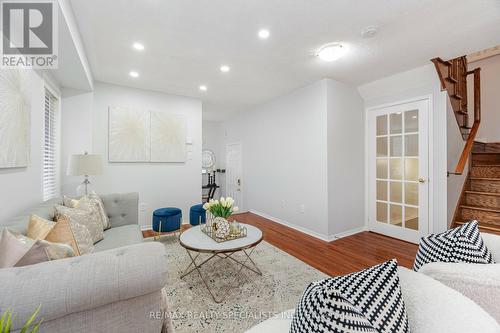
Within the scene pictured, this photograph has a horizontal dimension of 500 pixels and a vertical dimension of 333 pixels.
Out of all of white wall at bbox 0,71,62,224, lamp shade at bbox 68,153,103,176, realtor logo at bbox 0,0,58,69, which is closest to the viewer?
realtor logo at bbox 0,0,58,69

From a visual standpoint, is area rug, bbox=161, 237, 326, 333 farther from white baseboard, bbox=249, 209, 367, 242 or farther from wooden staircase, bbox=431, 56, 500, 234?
wooden staircase, bbox=431, 56, 500, 234

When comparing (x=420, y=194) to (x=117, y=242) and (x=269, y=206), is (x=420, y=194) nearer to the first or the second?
(x=269, y=206)

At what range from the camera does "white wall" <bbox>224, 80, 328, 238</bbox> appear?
348cm

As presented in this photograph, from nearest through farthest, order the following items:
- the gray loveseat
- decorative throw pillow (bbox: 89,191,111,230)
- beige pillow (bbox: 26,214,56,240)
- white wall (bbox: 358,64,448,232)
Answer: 1. the gray loveseat
2. beige pillow (bbox: 26,214,56,240)
3. decorative throw pillow (bbox: 89,191,111,230)
4. white wall (bbox: 358,64,448,232)

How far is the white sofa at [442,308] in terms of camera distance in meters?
0.63

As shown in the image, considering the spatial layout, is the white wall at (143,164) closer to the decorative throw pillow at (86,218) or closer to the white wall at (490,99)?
the decorative throw pillow at (86,218)

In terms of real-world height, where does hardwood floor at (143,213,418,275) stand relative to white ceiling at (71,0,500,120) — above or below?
below

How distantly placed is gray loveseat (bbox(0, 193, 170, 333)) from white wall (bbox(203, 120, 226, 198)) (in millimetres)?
5518

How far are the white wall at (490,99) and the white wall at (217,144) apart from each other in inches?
225

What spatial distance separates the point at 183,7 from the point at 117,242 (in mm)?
2224

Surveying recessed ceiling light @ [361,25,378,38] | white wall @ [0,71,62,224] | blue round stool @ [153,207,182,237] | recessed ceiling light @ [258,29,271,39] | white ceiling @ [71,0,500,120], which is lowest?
blue round stool @ [153,207,182,237]

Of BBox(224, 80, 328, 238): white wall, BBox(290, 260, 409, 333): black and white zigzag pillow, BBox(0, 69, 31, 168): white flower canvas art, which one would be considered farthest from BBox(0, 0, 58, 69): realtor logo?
BBox(224, 80, 328, 238): white wall

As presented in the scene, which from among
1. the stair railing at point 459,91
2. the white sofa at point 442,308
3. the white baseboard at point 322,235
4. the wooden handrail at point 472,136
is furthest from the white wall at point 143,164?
the wooden handrail at point 472,136

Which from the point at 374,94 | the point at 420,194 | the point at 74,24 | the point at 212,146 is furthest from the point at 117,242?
the point at 212,146
